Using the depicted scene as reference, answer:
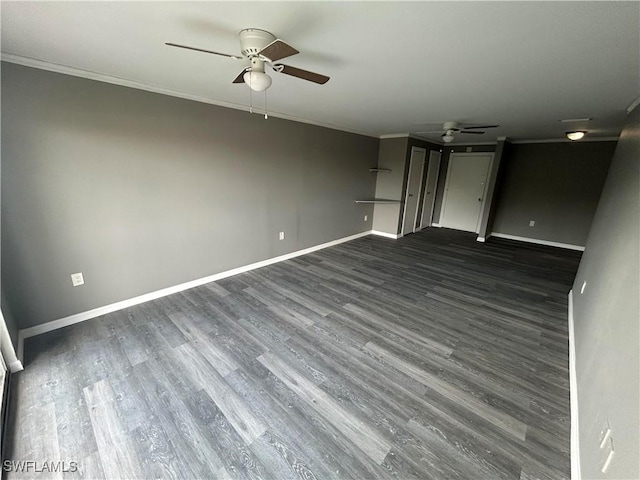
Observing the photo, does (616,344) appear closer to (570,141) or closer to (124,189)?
(124,189)

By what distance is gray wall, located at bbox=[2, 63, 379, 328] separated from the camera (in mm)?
2104

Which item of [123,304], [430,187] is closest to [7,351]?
[123,304]

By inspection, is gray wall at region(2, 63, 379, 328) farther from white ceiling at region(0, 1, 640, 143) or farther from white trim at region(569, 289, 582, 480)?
white trim at region(569, 289, 582, 480)

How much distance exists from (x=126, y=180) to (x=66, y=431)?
6.74ft

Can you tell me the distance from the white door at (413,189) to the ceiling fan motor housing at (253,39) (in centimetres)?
479

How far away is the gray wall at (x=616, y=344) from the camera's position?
3.19 ft

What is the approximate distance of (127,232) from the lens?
2.69m

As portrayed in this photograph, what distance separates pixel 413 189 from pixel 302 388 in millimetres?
5333

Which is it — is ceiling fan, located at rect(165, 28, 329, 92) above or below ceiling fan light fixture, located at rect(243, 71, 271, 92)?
above

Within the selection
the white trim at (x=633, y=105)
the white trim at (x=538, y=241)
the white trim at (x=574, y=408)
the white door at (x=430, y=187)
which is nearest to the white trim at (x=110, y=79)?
the white trim at (x=633, y=105)

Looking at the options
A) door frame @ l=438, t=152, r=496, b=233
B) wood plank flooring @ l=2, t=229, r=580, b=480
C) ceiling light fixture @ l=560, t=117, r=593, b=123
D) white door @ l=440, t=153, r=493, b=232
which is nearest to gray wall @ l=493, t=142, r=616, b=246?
door frame @ l=438, t=152, r=496, b=233

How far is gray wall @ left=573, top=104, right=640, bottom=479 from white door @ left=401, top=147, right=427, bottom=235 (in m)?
3.75

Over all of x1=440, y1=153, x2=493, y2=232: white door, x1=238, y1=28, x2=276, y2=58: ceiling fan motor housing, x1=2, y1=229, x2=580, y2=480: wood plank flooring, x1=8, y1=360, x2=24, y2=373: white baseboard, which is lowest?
x1=2, y1=229, x2=580, y2=480: wood plank flooring

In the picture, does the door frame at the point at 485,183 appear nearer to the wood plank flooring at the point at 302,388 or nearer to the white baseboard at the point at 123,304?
the wood plank flooring at the point at 302,388
